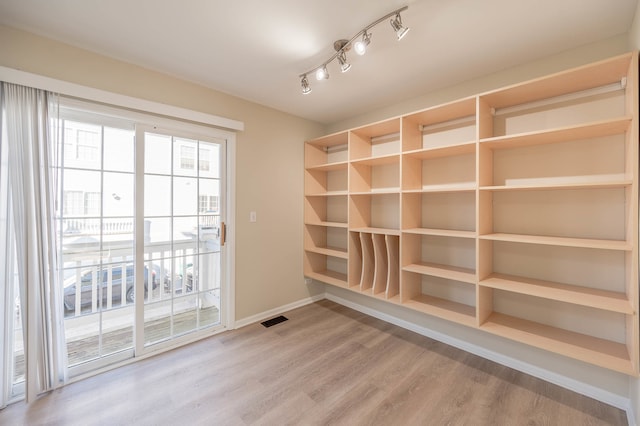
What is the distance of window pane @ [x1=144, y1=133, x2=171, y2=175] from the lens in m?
2.40

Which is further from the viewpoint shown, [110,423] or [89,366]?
[89,366]

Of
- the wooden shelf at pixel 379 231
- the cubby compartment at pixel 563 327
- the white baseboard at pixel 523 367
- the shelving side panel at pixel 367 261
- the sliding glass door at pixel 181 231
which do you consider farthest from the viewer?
the shelving side panel at pixel 367 261

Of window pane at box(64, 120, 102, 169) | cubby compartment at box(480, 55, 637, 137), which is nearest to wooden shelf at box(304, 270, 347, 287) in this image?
cubby compartment at box(480, 55, 637, 137)

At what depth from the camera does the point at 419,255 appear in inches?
110

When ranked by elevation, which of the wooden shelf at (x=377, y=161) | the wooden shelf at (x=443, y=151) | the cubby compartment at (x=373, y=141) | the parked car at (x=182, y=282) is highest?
the cubby compartment at (x=373, y=141)

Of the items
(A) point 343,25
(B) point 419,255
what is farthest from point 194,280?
(A) point 343,25

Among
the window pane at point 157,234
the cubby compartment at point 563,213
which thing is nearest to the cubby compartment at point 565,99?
the cubby compartment at point 563,213

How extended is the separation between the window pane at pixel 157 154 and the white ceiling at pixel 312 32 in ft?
2.02

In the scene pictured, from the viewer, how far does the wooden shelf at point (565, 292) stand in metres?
1.58

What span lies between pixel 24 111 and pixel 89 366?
78.1 inches

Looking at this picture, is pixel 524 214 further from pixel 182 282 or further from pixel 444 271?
pixel 182 282

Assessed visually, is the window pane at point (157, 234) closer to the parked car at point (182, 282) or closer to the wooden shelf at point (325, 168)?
the parked car at point (182, 282)

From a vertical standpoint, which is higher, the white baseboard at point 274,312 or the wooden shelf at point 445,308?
the wooden shelf at point 445,308

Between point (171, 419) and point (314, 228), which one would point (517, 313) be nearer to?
point (314, 228)
